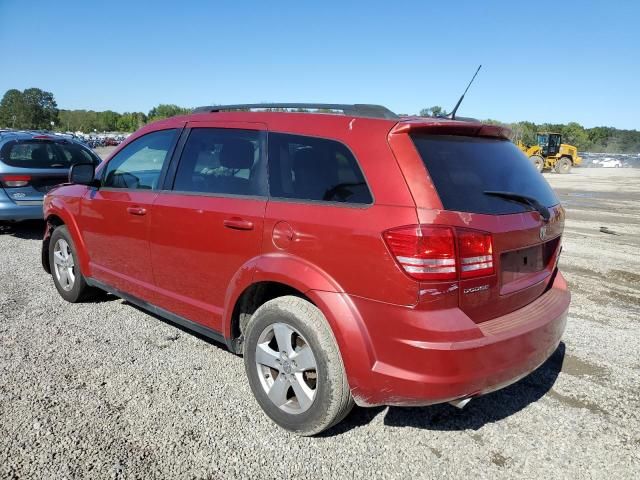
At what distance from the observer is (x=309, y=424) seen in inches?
106

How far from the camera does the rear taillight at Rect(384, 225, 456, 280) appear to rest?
227 cm

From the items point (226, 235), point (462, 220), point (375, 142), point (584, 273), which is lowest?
point (584, 273)

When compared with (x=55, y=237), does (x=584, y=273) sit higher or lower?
lower

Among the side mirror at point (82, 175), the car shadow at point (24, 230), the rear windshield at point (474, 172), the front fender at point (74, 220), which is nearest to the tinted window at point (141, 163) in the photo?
the side mirror at point (82, 175)

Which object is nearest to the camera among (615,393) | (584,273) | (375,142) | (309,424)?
(375,142)

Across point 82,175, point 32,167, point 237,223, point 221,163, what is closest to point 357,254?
point 237,223

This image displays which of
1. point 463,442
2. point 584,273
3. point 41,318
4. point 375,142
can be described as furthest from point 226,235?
point 584,273

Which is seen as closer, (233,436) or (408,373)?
(408,373)

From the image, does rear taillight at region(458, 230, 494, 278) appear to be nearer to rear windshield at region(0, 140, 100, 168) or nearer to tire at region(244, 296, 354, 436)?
tire at region(244, 296, 354, 436)

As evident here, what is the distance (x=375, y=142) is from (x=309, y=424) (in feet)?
5.06

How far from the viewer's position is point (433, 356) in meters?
2.27

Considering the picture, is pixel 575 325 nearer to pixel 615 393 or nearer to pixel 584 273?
pixel 615 393

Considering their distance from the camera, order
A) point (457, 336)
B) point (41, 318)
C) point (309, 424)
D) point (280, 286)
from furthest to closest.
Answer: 1. point (41, 318)
2. point (280, 286)
3. point (309, 424)
4. point (457, 336)

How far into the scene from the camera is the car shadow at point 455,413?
296 cm
